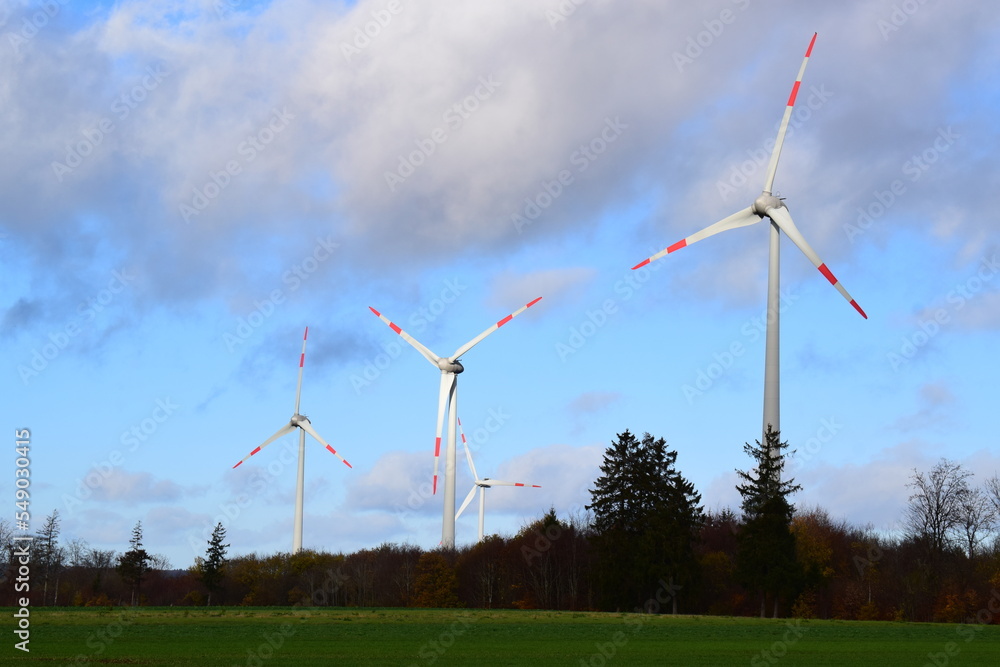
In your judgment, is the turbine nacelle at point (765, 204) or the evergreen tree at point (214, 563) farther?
the evergreen tree at point (214, 563)

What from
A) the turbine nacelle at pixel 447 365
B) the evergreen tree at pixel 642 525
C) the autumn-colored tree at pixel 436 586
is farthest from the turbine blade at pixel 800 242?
the autumn-colored tree at pixel 436 586

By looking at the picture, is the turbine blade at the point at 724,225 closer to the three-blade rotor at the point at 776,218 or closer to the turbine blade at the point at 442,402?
the three-blade rotor at the point at 776,218

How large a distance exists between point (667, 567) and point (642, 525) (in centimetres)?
421

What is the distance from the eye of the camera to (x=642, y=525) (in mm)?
88375

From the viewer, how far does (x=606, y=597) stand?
88438 millimetres

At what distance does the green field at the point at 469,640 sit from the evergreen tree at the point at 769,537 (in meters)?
10.5

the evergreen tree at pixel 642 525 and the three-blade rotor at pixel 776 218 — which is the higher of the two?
the three-blade rotor at pixel 776 218

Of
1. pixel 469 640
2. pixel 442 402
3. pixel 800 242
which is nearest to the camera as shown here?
pixel 469 640

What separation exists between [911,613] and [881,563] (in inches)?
575

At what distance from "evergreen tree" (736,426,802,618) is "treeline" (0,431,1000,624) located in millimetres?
107

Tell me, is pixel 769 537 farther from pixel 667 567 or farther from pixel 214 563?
pixel 214 563

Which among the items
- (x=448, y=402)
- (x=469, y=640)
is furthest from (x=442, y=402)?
(x=469, y=640)

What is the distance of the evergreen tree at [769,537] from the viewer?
81.6 m

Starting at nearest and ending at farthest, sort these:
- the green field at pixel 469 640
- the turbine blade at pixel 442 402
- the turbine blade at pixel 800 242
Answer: the green field at pixel 469 640
the turbine blade at pixel 800 242
the turbine blade at pixel 442 402
